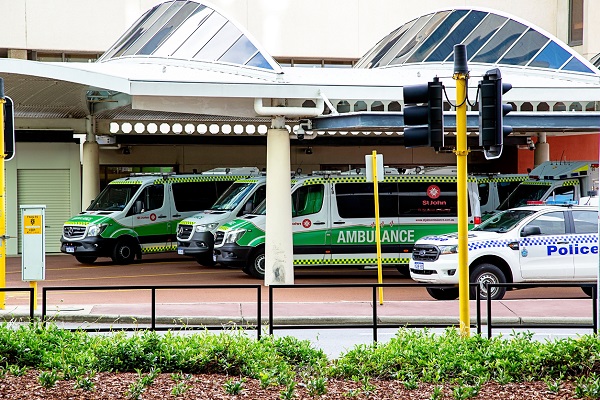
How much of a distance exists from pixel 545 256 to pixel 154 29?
10.9 metres

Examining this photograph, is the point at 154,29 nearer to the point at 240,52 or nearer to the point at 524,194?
the point at 240,52

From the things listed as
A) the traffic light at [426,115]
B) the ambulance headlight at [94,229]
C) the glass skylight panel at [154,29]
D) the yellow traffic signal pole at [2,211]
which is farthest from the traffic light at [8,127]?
the ambulance headlight at [94,229]

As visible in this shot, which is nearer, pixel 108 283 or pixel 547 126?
pixel 547 126

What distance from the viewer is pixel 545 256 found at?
Answer: 19.6m

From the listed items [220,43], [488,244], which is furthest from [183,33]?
[488,244]

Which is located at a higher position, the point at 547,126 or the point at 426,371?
the point at 547,126

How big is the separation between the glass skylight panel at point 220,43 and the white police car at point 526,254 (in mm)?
6572

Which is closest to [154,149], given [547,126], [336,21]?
[336,21]

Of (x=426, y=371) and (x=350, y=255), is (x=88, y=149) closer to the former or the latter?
(x=350, y=255)

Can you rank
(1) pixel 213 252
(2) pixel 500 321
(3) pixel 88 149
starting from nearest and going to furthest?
1. (2) pixel 500 321
2. (1) pixel 213 252
3. (3) pixel 88 149

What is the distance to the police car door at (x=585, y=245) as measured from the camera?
64.2 ft

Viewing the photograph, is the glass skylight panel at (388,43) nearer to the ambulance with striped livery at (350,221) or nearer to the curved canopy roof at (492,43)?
the curved canopy roof at (492,43)

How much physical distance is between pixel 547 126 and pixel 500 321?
6.74 meters

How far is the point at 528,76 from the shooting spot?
965 inches
